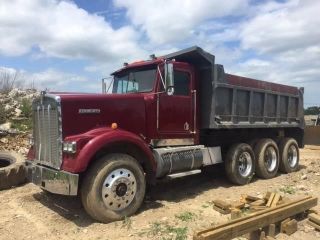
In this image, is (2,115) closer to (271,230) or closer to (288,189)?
(288,189)

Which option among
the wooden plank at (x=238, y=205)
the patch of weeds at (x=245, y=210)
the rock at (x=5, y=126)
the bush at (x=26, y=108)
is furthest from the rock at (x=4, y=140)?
the patch of weeds at (x=245, y=210)

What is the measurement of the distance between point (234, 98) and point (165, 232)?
450cm

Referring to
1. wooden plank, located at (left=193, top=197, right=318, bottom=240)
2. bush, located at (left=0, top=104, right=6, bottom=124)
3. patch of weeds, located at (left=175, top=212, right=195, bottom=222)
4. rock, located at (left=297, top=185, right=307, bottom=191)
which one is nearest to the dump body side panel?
rock, located at (left=297, top=185, right=307, bottom=191)

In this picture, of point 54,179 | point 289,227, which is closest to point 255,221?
point 289,227

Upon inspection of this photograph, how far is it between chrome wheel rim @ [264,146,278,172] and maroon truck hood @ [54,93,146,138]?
15.0 ft

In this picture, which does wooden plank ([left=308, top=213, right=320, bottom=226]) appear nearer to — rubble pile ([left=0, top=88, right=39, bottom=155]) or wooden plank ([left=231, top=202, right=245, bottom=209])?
wooden plank ([left=231, top=202, right=245, bottom=209])

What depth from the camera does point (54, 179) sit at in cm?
721

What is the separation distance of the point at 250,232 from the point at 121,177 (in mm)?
2268

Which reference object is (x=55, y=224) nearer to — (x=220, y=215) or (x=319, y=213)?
(x=220, y=215)

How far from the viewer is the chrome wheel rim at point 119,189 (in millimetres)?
Result: 7117

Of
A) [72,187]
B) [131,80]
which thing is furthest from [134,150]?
[131,80]

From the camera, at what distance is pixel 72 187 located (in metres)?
6.82

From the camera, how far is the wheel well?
7293 mm

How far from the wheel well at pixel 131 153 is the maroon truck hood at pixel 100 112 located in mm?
441
